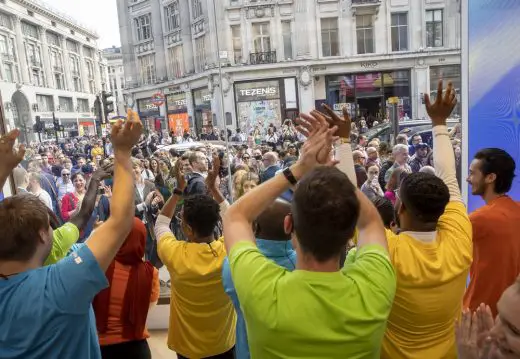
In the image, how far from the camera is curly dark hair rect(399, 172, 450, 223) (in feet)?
5.05

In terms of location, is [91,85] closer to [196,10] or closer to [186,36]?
[186,36]

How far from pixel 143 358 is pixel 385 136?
3.95 meters

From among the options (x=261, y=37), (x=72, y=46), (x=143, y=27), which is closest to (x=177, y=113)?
(x=143, y=27)

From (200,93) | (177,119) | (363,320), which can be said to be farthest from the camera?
(177,119)

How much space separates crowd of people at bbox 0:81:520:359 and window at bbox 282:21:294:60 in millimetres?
2621

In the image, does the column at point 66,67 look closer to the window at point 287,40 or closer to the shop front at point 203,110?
the shop front at point 203,110

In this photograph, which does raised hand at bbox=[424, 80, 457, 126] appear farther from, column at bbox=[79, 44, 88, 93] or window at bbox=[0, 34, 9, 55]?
column at bbox=[79, 44, 88, 93]

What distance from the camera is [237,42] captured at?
4.46 metres

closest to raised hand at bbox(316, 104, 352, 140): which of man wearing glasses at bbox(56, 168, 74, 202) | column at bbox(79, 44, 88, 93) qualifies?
man wearing glasses at bbox(56, 168, 74, 202)

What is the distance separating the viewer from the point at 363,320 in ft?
3.40

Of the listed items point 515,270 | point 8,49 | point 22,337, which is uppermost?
point 8,49

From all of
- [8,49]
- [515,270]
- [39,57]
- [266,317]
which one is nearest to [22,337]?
[266,317]

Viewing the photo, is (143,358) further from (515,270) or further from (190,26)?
(190,26)

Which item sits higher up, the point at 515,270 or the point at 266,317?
the point at 266,317
